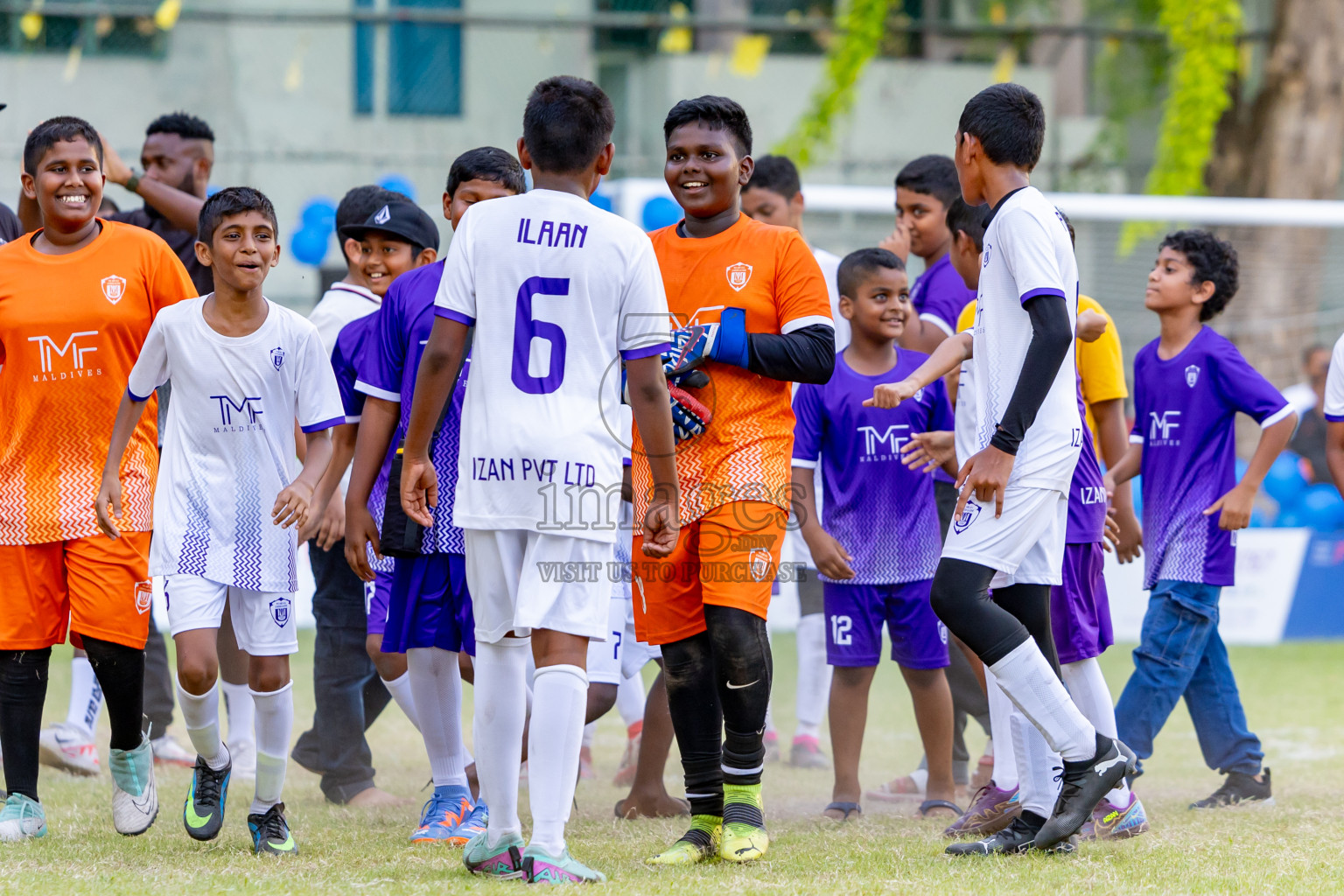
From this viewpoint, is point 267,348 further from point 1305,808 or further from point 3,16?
point 3,16

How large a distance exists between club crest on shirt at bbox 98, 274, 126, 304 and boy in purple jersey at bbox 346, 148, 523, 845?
2.58 feet

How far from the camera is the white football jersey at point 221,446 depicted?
13.4ft

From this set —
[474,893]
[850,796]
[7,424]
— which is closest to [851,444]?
[850,796]

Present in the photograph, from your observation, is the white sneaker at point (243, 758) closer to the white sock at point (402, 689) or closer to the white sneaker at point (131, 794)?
the white sock at point (402, 689)

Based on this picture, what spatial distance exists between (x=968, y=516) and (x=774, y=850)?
3.57 ft

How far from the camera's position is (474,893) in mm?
3305

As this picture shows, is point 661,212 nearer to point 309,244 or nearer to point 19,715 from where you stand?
point 309,244

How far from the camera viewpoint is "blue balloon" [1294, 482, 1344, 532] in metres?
12.0

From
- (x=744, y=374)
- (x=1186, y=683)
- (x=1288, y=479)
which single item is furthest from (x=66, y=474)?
(x=1288, y=479)

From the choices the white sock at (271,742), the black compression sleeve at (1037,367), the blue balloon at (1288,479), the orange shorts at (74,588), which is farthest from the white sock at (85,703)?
the blue balloon at (1288,479)

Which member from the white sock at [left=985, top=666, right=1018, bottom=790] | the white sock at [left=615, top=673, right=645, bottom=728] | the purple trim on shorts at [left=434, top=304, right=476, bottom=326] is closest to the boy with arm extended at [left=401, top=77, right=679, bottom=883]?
the purple trim on shorts at [left=434, top=304, right=476, bottom=326]

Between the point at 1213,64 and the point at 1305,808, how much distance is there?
11442 millimetres

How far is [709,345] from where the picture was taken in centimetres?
384

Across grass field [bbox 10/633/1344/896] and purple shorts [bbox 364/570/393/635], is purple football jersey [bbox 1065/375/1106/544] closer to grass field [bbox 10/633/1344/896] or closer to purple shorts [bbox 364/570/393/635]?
grass field [bbox 10/633/1344/896]
